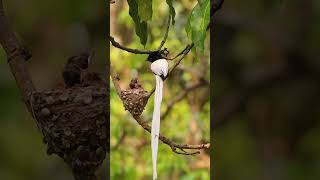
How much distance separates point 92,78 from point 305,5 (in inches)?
21.0

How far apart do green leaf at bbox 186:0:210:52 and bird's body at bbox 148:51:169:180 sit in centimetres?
8

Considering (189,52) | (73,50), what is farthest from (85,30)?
(189,52)

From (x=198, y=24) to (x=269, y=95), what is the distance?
26 centimetres

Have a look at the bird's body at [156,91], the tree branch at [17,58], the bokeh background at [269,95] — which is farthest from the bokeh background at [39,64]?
the bokeh background at [269,95]

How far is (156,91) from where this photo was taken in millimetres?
1483

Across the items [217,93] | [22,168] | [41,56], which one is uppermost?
[41,56]

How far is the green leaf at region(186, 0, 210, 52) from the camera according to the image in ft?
4.88

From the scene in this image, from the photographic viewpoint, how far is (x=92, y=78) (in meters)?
1.50

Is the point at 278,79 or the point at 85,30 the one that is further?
the point at 278,79

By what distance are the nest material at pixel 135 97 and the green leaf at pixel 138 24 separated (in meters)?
0.10

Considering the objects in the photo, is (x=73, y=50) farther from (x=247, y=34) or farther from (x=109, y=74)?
(x=247, y=34)

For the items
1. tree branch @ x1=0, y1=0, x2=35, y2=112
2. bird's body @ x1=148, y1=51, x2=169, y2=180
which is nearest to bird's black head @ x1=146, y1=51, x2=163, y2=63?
bird's body @ x1=148, y1=51, x2=169, y2=180

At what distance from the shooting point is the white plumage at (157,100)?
4.84 ft

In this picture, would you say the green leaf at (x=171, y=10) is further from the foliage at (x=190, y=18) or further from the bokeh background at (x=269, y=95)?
the bokeh background at (x=269, y=95)
